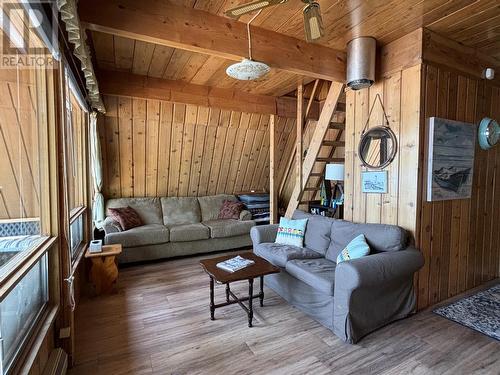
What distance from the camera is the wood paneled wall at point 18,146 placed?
4.36ft

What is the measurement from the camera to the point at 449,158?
2623 millimetres

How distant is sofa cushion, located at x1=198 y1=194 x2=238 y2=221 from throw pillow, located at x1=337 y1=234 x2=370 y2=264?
2.84m

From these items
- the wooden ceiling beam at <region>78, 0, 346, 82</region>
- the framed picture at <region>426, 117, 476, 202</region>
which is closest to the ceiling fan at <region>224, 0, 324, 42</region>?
the wooden ceiling beam at <region>78, 0, 346, 82</region>

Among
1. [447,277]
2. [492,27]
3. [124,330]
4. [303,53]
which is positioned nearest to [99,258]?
[124,330]

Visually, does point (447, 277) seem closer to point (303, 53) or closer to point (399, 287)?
point (399, 287)

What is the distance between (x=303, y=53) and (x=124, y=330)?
2850 mm

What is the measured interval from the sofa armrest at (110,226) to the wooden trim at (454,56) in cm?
403

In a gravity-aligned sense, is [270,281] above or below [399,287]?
below

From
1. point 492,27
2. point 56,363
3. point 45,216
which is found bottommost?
point 56,363

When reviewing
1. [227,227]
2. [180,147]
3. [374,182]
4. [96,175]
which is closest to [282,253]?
[374,182]

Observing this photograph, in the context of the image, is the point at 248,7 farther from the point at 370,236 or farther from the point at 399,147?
the point at 370,236

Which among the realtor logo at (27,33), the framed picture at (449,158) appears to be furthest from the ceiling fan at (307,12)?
the framed picture at (449,158)

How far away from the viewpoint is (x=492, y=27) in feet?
7.68

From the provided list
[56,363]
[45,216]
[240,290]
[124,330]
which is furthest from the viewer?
[240,290]
